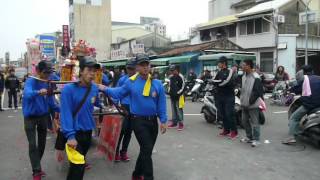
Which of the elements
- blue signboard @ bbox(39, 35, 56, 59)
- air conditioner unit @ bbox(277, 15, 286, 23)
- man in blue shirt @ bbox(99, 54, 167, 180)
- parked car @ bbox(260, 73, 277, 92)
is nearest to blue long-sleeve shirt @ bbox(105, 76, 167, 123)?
man in blue shirt @ bbox(99, 54, 167, 180)

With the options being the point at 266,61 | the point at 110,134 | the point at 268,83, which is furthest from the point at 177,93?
the point at 266,61

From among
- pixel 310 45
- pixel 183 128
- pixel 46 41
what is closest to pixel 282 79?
pixel 183 128

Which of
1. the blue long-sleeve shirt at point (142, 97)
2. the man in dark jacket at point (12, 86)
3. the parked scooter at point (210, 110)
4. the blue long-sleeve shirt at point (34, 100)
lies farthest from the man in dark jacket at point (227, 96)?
the man in dark jacket at point (12, 86)

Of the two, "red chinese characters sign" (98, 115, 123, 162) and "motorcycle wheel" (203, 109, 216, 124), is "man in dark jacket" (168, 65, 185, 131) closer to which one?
"motorcycle wheel" (203, 109, 216, 124)

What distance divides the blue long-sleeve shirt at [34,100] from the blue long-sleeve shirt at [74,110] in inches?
46.9

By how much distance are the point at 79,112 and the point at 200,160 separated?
316cm

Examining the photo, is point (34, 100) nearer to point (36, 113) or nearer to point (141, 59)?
point (36, 113)

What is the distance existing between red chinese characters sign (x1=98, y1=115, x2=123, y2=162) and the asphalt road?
1.10 ft

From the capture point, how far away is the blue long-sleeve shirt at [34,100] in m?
4.98

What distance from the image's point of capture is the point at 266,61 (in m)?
30.0

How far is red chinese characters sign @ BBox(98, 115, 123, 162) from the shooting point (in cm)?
558

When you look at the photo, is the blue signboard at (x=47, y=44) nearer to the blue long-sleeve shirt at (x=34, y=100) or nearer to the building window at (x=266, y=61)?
the blue long-sleeve shirt at (x=34, y=100)

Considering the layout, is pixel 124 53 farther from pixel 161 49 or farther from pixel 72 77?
pixel 72 77

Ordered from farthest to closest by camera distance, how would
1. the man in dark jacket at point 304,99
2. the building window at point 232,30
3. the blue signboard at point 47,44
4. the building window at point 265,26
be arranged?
the building window at point 232,30
the building window at point 265,26
the blue signboard at point 47,44
the man in dark jacket at point 304,99
